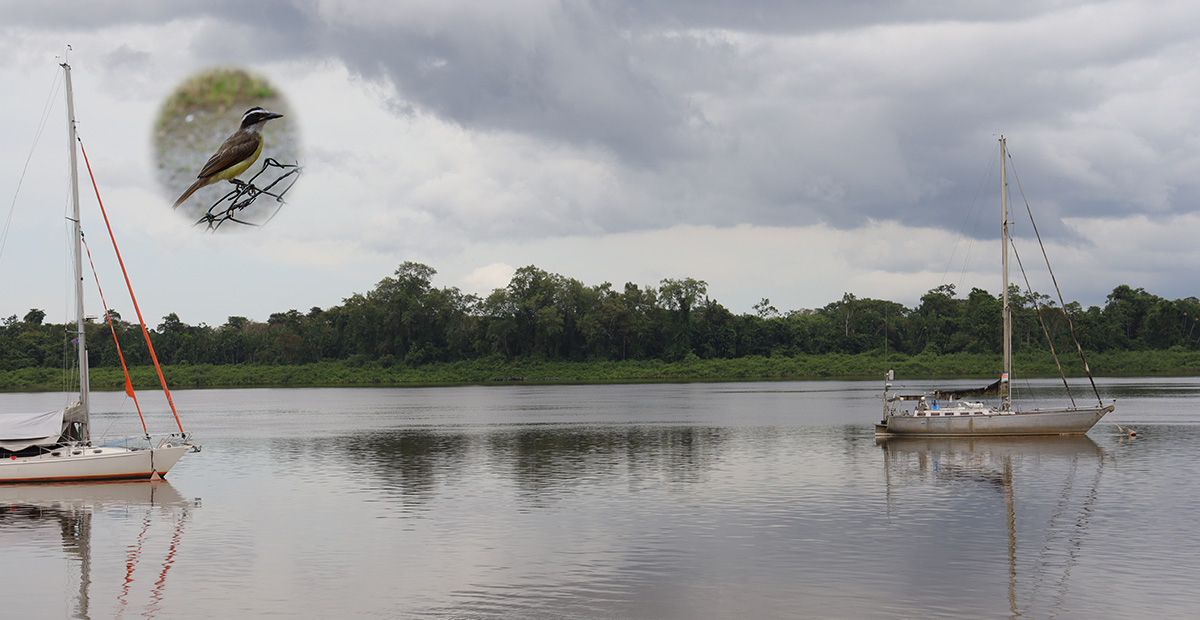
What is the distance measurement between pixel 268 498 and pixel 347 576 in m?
15.7

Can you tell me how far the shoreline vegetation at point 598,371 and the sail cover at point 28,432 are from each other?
140295 millimetres

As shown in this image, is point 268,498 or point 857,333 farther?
point 857,333

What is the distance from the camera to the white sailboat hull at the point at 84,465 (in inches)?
Result: 1598

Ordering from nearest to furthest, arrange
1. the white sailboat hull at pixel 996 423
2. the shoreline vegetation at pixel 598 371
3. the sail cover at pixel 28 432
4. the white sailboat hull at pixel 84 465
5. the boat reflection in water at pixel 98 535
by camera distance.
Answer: the boat reflection in water at pixel 98 535, the sail cover at pixel 28 432, the white sailboat hull at pixel 84 465, the white sailboat hull at pixel 996 423, the shoreline vegetation at pixel 598 371

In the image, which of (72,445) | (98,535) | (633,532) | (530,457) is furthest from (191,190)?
(530,457)

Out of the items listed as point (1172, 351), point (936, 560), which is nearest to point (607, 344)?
point (1172, 351)

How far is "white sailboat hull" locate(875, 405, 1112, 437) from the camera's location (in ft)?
184

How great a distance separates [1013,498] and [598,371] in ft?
511

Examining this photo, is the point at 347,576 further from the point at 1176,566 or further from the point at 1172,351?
the point at 1172,351

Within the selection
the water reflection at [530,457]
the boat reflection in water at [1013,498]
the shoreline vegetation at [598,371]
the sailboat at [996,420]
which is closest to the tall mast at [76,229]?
the water reflection at [530,457]

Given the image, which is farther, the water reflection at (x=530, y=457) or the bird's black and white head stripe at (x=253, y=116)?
the water reflection at (x=530, y=457)

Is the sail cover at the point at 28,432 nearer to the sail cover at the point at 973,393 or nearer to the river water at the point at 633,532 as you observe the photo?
the river water at the point at 633,532

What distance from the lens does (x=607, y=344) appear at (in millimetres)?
194625

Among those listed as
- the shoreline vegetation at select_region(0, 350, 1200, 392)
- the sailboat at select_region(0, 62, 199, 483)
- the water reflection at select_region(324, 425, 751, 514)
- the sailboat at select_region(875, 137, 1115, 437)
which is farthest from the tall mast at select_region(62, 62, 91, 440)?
the shoreline vegetation at select_region(0, 350, 1200, 392)
